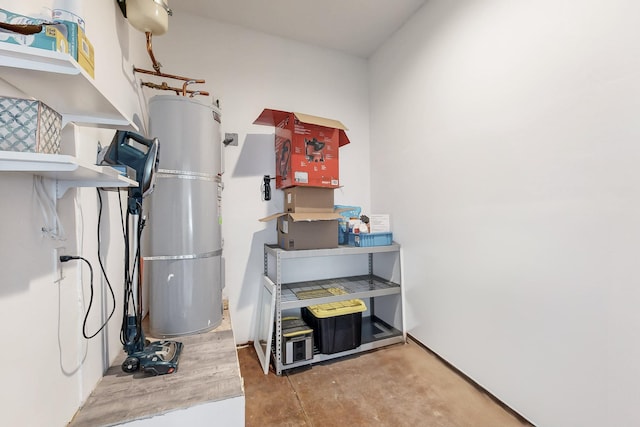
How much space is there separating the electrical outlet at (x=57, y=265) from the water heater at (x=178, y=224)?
642mm

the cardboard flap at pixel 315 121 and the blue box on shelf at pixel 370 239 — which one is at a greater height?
the cardboard flap at pixel 315 121

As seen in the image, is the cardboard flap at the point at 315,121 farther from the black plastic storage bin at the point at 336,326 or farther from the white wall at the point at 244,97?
the black plastic storage bin at the point at 336,326

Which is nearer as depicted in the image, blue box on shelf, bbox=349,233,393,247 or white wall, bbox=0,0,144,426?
white wall, bbox=0,0,144,426

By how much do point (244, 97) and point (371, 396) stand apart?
247 cm

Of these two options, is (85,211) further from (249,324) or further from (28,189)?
(249,324)

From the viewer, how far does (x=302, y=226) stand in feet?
6.79

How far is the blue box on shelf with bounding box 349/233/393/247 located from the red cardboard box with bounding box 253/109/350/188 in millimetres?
508

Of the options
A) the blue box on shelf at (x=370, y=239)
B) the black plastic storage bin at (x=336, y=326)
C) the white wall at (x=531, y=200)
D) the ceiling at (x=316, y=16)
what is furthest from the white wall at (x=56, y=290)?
the white wall at (x=531, y=200)

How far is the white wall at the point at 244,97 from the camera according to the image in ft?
7.10

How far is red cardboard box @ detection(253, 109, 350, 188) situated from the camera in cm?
202

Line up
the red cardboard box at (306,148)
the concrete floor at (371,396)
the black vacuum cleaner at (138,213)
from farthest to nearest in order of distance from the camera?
the red cardboard box at (306,148) < the concrete floor at (371,396) < the black vacuum cleaner at (138,213)

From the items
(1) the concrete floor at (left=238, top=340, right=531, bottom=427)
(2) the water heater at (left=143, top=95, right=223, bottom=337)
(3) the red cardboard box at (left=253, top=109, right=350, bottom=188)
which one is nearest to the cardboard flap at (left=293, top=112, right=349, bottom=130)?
(3) the red cardboard box at (left=253, top=109, right=350, bottom=188)

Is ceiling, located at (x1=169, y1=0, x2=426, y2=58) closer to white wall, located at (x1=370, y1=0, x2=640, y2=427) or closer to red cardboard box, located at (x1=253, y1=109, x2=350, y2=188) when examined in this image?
white wall, located at (x1=370, y1=0, x2=640, y2=427)

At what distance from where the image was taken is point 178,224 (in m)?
1.55
